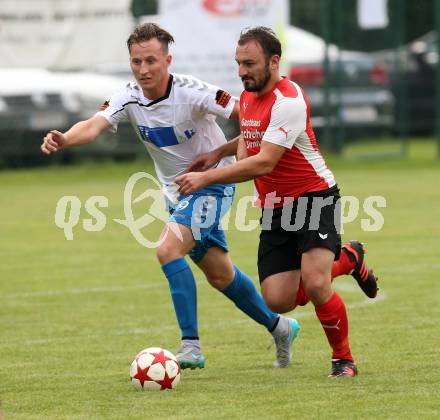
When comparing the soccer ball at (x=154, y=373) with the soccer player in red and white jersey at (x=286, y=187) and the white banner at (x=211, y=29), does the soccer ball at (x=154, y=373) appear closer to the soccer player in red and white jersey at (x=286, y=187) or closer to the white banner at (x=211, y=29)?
the soccer player in red and white jersey at (x=286, y=187)

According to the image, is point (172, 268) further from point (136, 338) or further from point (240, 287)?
point (136, 338)

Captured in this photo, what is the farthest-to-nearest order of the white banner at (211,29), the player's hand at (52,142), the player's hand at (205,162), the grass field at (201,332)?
the white banner at (211,29)
the player's hand at (205,162)
the player's hand at (52,142)
the grass field at (201,332)

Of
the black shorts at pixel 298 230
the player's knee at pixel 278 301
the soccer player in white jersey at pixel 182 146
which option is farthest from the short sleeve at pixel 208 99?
the player's knee at pixel 278 301

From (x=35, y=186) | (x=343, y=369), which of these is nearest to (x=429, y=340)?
(x=343, y=369)

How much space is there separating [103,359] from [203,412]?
1.69 meters

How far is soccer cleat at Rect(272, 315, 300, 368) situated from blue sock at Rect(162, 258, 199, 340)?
19.8 inches

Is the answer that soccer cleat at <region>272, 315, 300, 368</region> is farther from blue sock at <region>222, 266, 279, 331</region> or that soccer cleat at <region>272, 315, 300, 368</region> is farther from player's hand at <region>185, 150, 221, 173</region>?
player's hand at <region>185, 150, 221, 173</region>

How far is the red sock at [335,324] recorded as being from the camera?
263 inches

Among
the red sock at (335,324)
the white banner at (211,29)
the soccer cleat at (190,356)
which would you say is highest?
the white banner at (211,29)

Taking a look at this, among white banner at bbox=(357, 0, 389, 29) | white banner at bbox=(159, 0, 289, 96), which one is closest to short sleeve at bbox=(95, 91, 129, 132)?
white banner at bbox=(159, 0, 289, 96)

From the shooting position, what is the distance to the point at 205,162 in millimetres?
7312

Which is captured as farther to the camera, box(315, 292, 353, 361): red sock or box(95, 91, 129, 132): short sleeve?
box(95, 91, 129, 132): short sleeve

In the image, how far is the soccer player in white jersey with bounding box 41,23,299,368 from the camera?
279 inches

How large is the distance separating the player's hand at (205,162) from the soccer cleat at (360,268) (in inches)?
37.8
